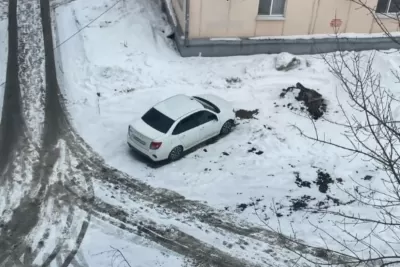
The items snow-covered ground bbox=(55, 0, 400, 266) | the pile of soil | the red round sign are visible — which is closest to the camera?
snow-covered ground bbox=(55, 0, 400, 266)

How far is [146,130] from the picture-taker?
53.1ft

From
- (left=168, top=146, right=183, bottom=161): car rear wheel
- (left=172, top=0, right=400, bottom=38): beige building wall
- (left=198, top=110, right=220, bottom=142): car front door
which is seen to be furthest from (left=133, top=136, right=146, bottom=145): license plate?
(left=172, top=0, right=400, bottom=38): beige building wall

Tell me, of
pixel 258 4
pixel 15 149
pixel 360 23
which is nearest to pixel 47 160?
pixel 15 149

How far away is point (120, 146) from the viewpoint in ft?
56.0

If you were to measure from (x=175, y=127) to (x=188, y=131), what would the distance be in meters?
0.47

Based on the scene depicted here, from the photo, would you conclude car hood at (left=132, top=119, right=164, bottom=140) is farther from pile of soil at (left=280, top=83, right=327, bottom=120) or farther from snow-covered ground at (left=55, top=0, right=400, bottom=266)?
pile of soil at (left=280, top=83, right=327, bottom=120)

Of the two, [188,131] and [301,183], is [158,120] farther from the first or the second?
[301,183]

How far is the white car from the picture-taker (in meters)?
16.0

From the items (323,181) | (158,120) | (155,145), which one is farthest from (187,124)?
(323,181)

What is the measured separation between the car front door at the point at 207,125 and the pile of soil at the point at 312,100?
342 centimetres

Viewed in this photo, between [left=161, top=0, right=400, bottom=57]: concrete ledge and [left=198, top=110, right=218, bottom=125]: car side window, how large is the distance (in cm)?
479

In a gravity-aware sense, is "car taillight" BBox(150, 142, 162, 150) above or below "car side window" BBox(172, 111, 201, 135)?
below

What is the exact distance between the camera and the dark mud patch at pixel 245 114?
18406mm

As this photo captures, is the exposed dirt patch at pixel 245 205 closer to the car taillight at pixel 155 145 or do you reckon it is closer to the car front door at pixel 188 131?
the car front door at pixel 188 131
